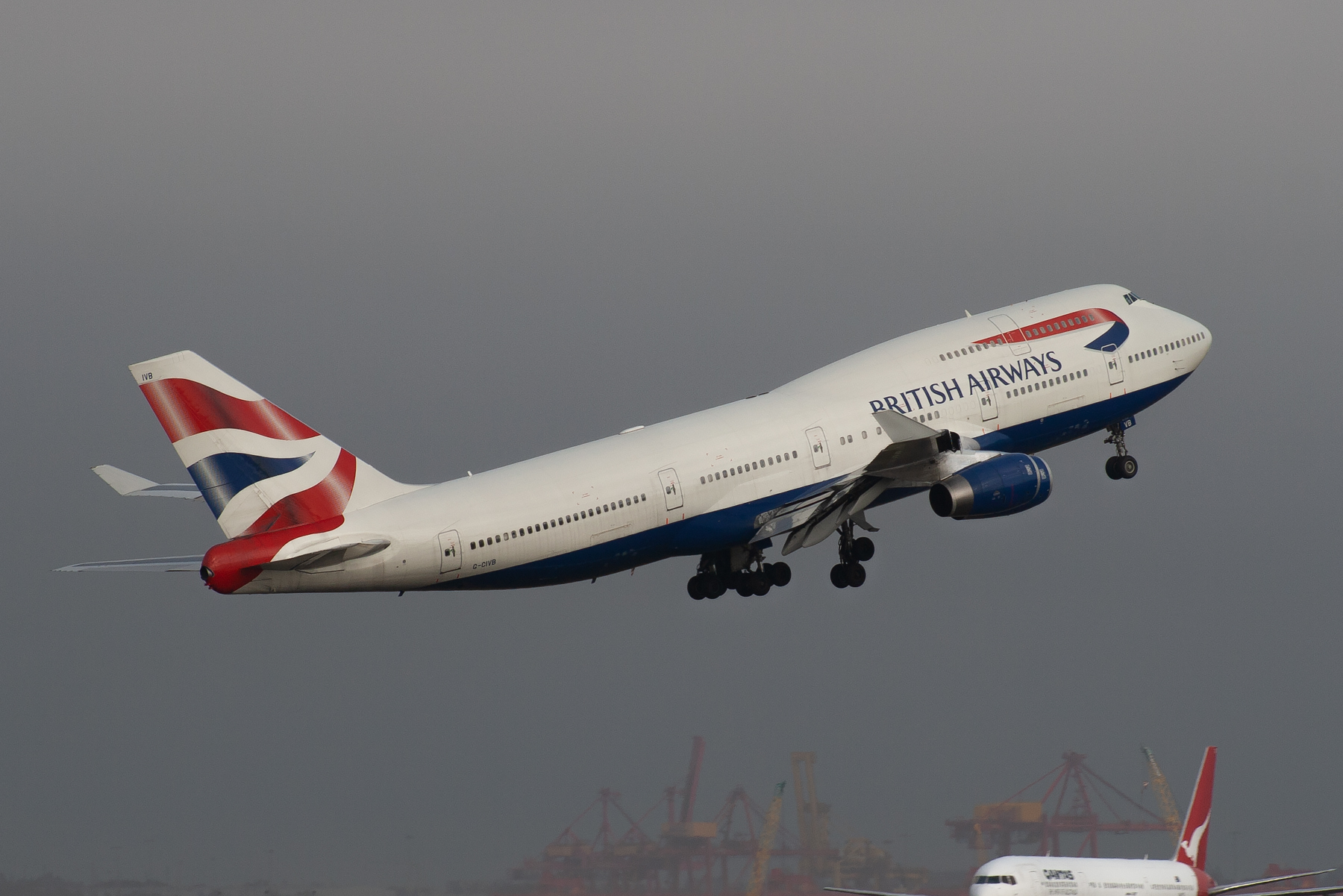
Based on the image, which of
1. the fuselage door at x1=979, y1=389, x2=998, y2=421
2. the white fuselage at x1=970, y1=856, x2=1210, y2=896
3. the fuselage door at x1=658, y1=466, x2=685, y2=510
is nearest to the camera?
the fuselage door at x1=658, y1=466, x2=685, y2=510

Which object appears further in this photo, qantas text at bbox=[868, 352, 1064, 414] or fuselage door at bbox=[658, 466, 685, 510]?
qantas text at bbox=[868, 352, 1064, 414]

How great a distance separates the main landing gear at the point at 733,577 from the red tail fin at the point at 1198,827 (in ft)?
87.4

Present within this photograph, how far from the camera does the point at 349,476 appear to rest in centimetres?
4134

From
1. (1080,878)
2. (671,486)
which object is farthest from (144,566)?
(1080,878)

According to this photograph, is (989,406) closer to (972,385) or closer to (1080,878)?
(972,385)

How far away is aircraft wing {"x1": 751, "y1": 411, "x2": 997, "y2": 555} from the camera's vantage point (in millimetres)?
45469

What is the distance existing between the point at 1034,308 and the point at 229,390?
25124 millimetres

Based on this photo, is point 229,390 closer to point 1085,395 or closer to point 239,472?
point 239,472

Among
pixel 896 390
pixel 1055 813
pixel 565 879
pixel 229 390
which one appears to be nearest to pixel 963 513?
pixel 896 390

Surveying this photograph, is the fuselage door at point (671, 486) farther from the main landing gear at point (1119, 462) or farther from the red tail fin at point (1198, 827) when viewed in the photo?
the red tail fin at point (1198, 827)

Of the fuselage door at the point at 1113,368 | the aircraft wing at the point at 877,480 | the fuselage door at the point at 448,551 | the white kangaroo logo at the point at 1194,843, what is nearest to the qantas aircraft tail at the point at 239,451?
the fuselage door at the point at 448,551

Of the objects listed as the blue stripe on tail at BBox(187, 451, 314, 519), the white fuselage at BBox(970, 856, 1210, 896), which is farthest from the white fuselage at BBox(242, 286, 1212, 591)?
the white fuselage at BBox(970, 856, 1210, 896)

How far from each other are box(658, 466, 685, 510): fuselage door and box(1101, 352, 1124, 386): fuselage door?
16.2 m

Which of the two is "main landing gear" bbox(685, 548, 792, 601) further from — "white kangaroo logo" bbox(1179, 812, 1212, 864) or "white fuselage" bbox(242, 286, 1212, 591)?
"white kangaroo logo" bbox(1179, 812, 1212, 864)
